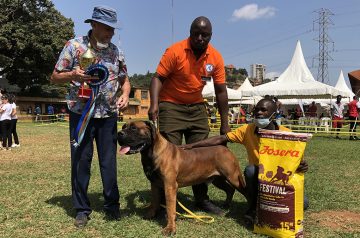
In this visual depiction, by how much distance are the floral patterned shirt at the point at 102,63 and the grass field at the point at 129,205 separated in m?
1.32

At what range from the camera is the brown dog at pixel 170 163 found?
4020 millimetres

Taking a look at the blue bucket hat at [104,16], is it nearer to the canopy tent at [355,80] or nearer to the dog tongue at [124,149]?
the dog tongue at [124,149]

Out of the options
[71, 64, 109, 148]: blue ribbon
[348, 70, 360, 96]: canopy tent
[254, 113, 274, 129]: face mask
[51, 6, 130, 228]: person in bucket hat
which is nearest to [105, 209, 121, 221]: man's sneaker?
[51, 6, 130, 228]: person in bucket hat

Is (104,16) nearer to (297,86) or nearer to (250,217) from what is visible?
(250,217)

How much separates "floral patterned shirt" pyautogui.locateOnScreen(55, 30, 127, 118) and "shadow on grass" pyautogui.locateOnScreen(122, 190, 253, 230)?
1400 millimetres

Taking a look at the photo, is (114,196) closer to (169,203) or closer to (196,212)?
(169,203)

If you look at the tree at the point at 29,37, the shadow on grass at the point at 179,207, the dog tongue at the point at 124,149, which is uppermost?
the tree at the point at 29,37

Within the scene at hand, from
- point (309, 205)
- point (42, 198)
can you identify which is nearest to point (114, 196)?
point (42, 198)

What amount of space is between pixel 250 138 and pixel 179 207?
1.48m

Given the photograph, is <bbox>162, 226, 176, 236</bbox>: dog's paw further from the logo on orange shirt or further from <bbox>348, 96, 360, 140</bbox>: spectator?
<bbox>348, 96, 360, 140</bbox>: spectator

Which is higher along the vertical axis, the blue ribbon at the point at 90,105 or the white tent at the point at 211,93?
the white tent at the point at 211,93

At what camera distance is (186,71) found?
4.68 metres

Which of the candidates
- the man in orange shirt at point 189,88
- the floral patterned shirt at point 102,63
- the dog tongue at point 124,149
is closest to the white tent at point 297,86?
the man in orange shirt at point 189,88

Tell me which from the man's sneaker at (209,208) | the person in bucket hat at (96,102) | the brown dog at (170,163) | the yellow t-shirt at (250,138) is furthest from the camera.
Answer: the man's sneaker at (209,208)
